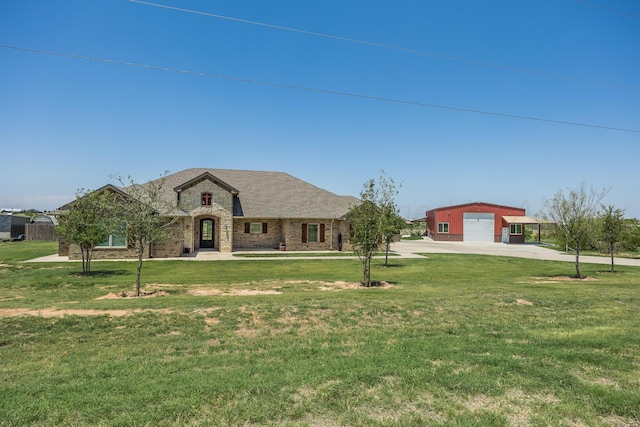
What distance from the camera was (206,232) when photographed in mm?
32656

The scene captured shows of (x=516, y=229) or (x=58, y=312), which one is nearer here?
(x=58, y=312)

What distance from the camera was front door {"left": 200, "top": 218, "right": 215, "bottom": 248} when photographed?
32.4m

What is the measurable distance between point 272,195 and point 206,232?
693cm

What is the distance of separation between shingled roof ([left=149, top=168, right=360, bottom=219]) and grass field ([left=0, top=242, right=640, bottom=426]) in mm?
19492

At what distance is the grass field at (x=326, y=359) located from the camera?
13.8 ft

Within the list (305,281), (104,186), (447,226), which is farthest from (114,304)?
(447,226)

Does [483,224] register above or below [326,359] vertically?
above

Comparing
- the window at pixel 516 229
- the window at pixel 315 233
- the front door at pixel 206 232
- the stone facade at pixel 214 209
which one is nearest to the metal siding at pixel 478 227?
the window at pixel 516 229

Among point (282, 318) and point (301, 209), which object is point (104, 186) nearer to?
point (301, 209)

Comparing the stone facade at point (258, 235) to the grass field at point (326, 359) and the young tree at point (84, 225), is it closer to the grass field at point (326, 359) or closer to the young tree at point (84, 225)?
the young tree at point (84, 225)

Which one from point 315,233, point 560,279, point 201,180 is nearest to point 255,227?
point 315,233

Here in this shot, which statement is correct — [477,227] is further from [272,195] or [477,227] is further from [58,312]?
[58,312]

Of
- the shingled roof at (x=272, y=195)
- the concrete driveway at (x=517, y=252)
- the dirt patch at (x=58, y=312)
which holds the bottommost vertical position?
the concrete driveway at (x=517, y=252)

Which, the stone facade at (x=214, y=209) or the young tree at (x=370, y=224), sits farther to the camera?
the stone facade at (x=214, y=209)
